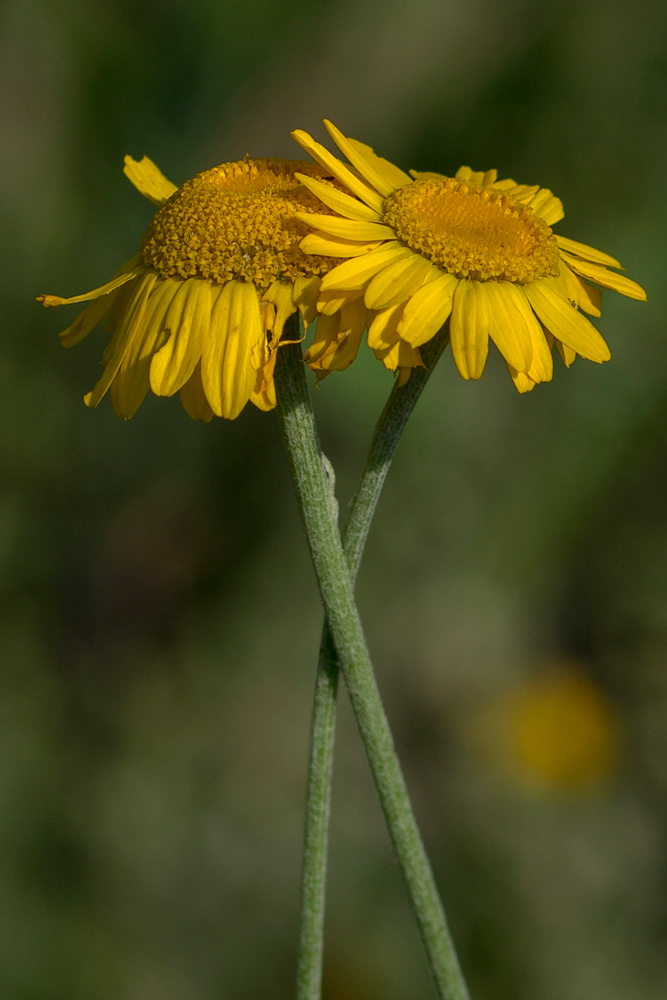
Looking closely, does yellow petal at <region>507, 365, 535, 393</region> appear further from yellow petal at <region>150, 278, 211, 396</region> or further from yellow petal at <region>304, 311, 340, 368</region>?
yellow petal at <region>150, 278, 211, 396</region>

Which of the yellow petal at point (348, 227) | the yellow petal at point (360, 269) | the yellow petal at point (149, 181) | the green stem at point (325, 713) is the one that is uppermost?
the yellow petal at point (149, 181)

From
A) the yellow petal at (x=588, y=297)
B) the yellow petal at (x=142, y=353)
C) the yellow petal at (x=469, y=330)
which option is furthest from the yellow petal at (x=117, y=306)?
the yellow petal at (x=588, y=297)

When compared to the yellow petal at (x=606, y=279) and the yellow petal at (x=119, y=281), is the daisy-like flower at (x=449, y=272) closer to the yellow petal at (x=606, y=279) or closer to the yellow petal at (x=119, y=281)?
the yellow petal at (x=606, y=279)

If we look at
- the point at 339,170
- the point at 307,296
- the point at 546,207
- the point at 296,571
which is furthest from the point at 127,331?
the point at 296,571

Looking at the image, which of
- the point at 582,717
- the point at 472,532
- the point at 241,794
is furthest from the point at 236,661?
the point at 582,717

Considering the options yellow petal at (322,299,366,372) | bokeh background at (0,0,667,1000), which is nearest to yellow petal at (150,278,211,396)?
yellow petal at (322,299,366,372)
